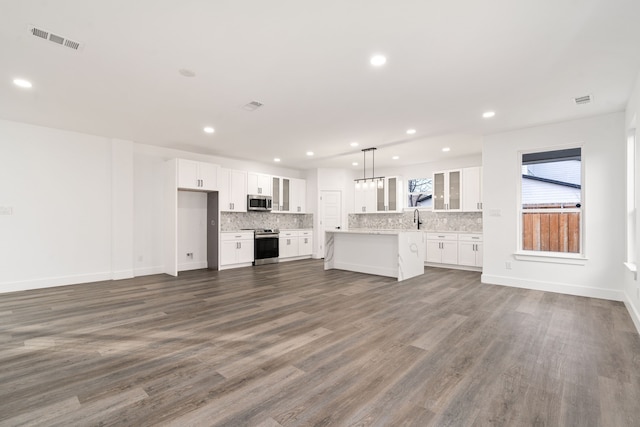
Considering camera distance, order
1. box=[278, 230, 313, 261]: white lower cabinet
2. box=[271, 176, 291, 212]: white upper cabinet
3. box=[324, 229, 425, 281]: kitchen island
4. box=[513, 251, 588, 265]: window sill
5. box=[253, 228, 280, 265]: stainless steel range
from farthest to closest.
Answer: box=[271, 176, 291, 212]: white upper cabinet
box=[278, 230, 313, 261]: white lower cabinet
box=[253, 228, 280, 265]: stainless steel range
box=[324, 229, 425, 281]: kitchen island
box=[513, 251, 588, 265]: window sill

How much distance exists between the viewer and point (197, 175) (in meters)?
6.54

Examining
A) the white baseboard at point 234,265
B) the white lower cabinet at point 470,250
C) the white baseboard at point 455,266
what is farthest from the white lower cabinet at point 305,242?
the white lower cabinet at point 470,250

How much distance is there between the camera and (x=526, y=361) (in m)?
2.46

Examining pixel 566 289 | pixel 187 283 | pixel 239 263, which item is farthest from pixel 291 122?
pixel 566 289

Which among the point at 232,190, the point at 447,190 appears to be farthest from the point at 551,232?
the point at 232,190

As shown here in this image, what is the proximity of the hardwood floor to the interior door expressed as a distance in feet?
15.1

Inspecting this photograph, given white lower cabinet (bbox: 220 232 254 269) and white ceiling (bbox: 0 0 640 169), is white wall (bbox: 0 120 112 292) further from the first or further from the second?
white lower cabinet (bbox: 220 232 254 269)

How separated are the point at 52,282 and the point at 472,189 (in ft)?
28.6

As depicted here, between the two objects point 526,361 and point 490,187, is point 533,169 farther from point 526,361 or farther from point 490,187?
point 526,361

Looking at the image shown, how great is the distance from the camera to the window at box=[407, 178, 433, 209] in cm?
812

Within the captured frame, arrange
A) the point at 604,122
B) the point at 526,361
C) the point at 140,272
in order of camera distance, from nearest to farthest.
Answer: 1. the point at 526,361
2. the point at 604,122
3. the point at 140,272

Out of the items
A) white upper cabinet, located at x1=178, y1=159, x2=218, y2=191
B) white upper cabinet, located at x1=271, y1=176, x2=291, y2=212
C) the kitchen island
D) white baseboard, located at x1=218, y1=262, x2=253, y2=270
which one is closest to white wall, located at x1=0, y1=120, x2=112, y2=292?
white upper cabinet, located at x1=178, y1=159, x2=218, y2=191

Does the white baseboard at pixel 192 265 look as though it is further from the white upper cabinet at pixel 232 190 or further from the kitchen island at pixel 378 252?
the kitchen island at pixel 378 252

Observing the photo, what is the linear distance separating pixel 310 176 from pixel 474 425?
810cm
